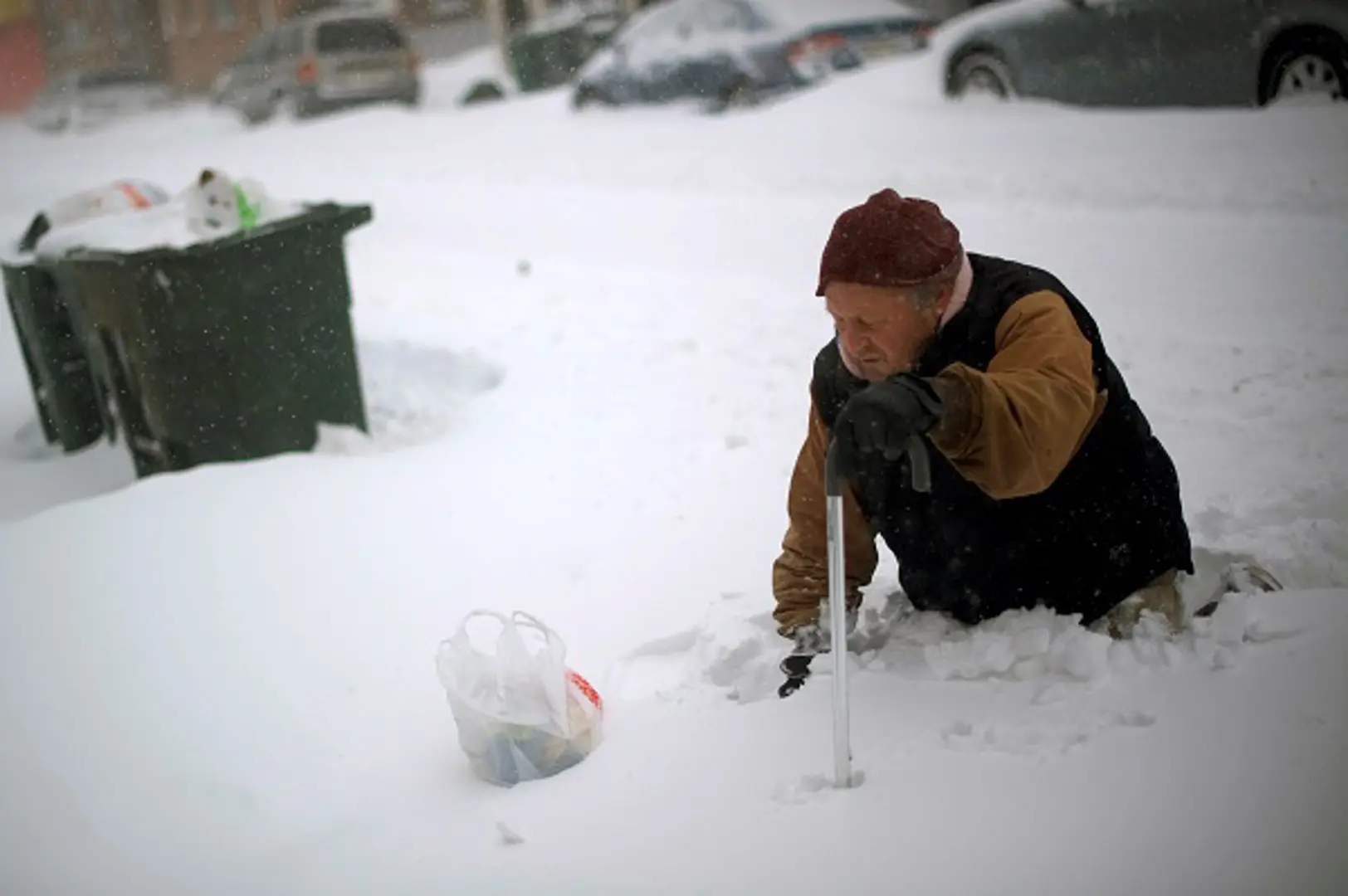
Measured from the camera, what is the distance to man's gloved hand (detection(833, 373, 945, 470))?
1662 mm

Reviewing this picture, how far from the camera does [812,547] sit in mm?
2490

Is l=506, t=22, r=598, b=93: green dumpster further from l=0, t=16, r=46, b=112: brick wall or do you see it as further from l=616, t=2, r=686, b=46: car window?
l=0, t=16, r=46, b=112: brick wall

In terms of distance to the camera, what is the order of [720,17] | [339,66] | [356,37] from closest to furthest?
[720,17]
[339,66]
[356,37]

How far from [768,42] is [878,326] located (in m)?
7.97

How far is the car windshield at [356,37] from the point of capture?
16281 millimetres

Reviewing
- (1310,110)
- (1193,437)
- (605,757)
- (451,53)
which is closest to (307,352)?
(605,757)

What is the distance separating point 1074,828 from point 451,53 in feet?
77.5

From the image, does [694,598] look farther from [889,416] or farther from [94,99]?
[94,99]

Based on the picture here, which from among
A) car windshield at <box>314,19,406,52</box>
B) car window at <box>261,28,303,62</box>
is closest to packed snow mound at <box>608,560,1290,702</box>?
car windshield at <box>314,19,406,52</box>

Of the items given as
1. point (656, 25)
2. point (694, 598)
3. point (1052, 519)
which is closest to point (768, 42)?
point (656, 25)

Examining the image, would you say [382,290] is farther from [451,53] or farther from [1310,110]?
[451,53]

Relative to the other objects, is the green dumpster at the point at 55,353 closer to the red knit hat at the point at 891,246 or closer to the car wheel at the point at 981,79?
the red knit hat at the point at 891,246

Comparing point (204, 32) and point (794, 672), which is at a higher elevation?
point (794, 672)

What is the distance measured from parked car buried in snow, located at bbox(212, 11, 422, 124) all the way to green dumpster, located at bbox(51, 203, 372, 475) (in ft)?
40.6
